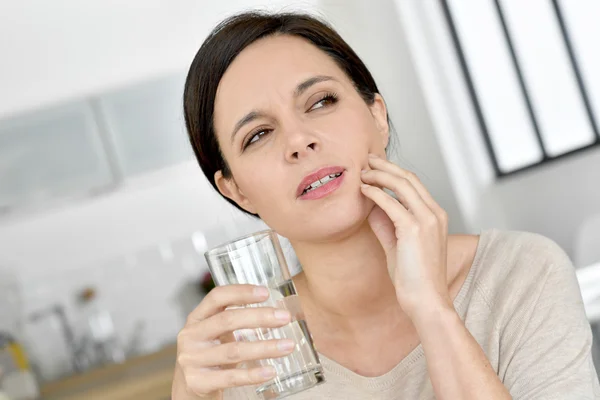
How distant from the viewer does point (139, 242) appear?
4.57 metres

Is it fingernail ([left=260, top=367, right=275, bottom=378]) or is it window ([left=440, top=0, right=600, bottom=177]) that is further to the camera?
window ([left=440, top=0, right=600, bottom=177])

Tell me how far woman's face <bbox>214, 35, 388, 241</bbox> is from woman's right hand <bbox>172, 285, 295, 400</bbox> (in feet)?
1.02

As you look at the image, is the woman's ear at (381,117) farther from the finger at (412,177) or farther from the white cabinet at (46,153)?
the white cabinet at (46,153)

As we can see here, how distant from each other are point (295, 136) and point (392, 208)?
209 mm

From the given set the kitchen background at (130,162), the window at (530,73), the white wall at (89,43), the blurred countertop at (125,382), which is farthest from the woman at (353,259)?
the window at (530,73)

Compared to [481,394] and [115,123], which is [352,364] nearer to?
[481,394]

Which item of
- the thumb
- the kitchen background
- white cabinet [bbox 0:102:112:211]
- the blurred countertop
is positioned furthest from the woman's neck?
white cabinet [bbox 0:102:112:211]

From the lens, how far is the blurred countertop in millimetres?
3613

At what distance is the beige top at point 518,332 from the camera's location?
4.03 ft

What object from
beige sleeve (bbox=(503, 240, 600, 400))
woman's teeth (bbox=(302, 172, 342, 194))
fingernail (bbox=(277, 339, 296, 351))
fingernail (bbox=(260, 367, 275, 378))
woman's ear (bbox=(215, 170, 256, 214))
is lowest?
beige sleeve (bbox=(503, 240, 600, 400))

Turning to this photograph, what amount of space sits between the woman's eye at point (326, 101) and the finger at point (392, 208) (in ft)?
0.74

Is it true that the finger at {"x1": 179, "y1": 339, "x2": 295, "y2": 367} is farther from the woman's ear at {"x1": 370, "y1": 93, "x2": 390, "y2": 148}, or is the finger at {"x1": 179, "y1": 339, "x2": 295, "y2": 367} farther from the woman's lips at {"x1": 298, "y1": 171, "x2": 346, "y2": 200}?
the woman's ear at {"x1": 370, "y1": 93, "x2": 390, "y2": 148}

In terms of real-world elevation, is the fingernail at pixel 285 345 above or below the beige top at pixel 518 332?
above

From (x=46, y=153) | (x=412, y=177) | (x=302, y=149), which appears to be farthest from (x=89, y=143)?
(x=412, y=177)
